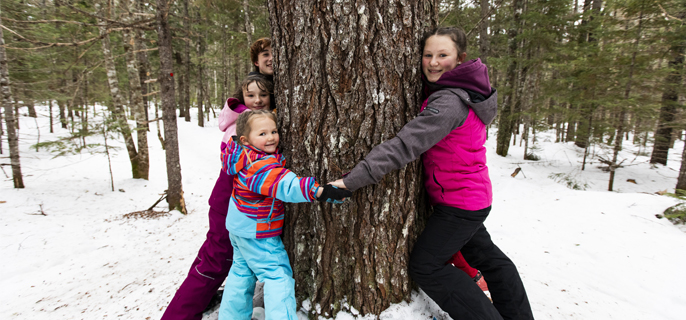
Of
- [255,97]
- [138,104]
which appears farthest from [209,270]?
[138,104]

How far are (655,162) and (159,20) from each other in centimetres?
1640

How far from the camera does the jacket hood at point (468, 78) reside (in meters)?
1.67

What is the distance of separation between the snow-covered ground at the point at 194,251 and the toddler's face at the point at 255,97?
179 cm

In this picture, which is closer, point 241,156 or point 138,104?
point 241,156

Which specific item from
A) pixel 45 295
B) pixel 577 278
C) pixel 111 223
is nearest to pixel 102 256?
pixel 45 295

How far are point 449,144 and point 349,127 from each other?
66 cm

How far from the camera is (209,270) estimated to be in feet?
7.21

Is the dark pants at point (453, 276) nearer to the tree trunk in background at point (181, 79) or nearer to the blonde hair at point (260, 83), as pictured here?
the blonde hair at point (260, 83)

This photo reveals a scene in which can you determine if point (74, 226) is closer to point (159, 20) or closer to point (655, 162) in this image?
point (159, 20)

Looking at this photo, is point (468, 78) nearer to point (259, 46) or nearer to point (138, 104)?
point (259, 46)

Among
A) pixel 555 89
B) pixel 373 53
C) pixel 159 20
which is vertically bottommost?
pixel 373 53

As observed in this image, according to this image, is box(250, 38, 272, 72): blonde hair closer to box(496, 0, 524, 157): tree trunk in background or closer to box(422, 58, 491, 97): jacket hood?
box(422, 58, 491, 97): jacket hood

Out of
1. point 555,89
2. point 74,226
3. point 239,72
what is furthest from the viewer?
point 239,72

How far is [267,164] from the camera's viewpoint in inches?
69.4
